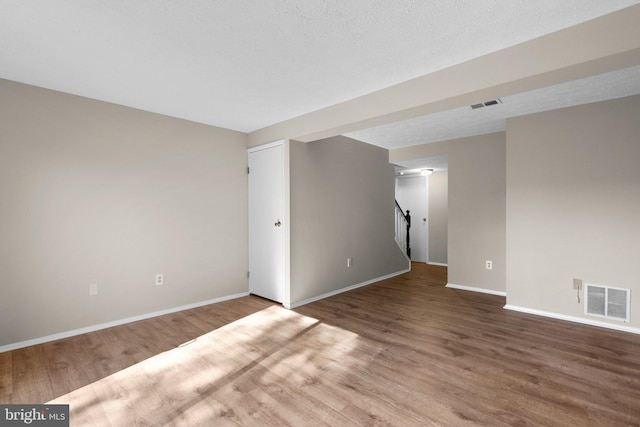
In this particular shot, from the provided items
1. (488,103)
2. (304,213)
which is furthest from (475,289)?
(304,213)

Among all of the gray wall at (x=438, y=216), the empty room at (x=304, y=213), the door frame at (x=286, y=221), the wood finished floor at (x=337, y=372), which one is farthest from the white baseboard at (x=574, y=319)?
the gray wall at (x=438, y=216)

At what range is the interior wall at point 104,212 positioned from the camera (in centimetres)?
276

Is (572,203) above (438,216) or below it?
above

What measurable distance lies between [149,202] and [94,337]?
4.88ft

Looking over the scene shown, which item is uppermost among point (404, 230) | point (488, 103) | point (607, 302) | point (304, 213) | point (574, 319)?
point (488, 103)

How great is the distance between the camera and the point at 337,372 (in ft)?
7.61

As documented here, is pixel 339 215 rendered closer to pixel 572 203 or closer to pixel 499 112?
pixel 499 112

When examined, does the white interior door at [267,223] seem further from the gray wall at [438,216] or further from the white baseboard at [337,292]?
the gray wall at [438,216]

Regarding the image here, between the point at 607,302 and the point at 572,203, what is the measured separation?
3.60 feet

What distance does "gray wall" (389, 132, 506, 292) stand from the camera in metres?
4.51

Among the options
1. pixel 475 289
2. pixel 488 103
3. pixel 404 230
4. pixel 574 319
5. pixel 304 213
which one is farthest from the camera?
pixel 404 230

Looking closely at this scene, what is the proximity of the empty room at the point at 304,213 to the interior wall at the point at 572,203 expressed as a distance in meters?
0.02

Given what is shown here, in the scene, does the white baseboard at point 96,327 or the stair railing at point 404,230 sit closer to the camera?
the white baseboard at point 96,327

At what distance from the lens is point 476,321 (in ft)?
11.1
